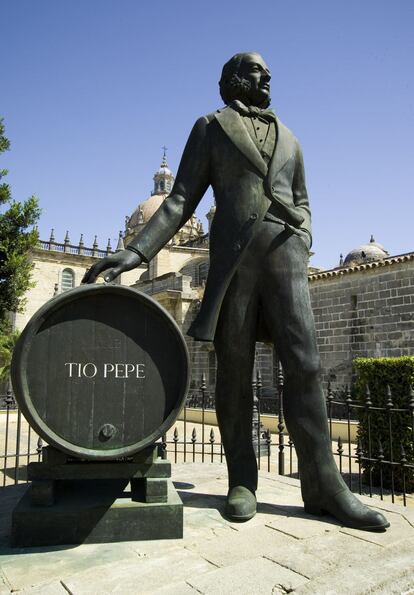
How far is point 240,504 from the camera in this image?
9.04ft

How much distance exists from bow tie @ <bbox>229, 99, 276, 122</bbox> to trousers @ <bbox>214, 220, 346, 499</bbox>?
0.81 m

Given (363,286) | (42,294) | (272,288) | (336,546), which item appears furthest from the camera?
(42,294)

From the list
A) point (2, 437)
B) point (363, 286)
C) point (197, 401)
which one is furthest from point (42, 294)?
point (363, 286)

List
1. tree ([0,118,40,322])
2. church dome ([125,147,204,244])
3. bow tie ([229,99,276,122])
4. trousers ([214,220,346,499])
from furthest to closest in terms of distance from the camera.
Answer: church dome ([125,147,204,244]) < tree ([0,118,40,322]) < bow tie ([229,99,276,122]) < trousers ([214,220,346,499])

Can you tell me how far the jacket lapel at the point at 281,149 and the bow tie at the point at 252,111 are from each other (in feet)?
0.20

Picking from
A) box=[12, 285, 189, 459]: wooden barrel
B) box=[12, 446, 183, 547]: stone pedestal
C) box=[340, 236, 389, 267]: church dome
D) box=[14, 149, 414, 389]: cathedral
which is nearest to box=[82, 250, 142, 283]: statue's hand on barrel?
box=[12, 285, 189, 459]: wooden barrel

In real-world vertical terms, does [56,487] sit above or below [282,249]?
below

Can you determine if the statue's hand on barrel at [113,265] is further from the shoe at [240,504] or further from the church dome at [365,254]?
the church dome at [365,254]

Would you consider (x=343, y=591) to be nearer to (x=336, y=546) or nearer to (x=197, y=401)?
(x=336, y=546)

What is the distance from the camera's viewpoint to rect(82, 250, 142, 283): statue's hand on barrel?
2.66 m

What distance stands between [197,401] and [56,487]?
17.1m

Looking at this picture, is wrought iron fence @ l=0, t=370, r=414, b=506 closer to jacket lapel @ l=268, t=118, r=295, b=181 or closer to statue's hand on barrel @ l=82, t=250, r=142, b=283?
statue's hand on barrel @ l=82, t=250, r=142, b=283

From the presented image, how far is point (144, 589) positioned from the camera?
187cm

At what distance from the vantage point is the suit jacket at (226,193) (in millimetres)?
2990
